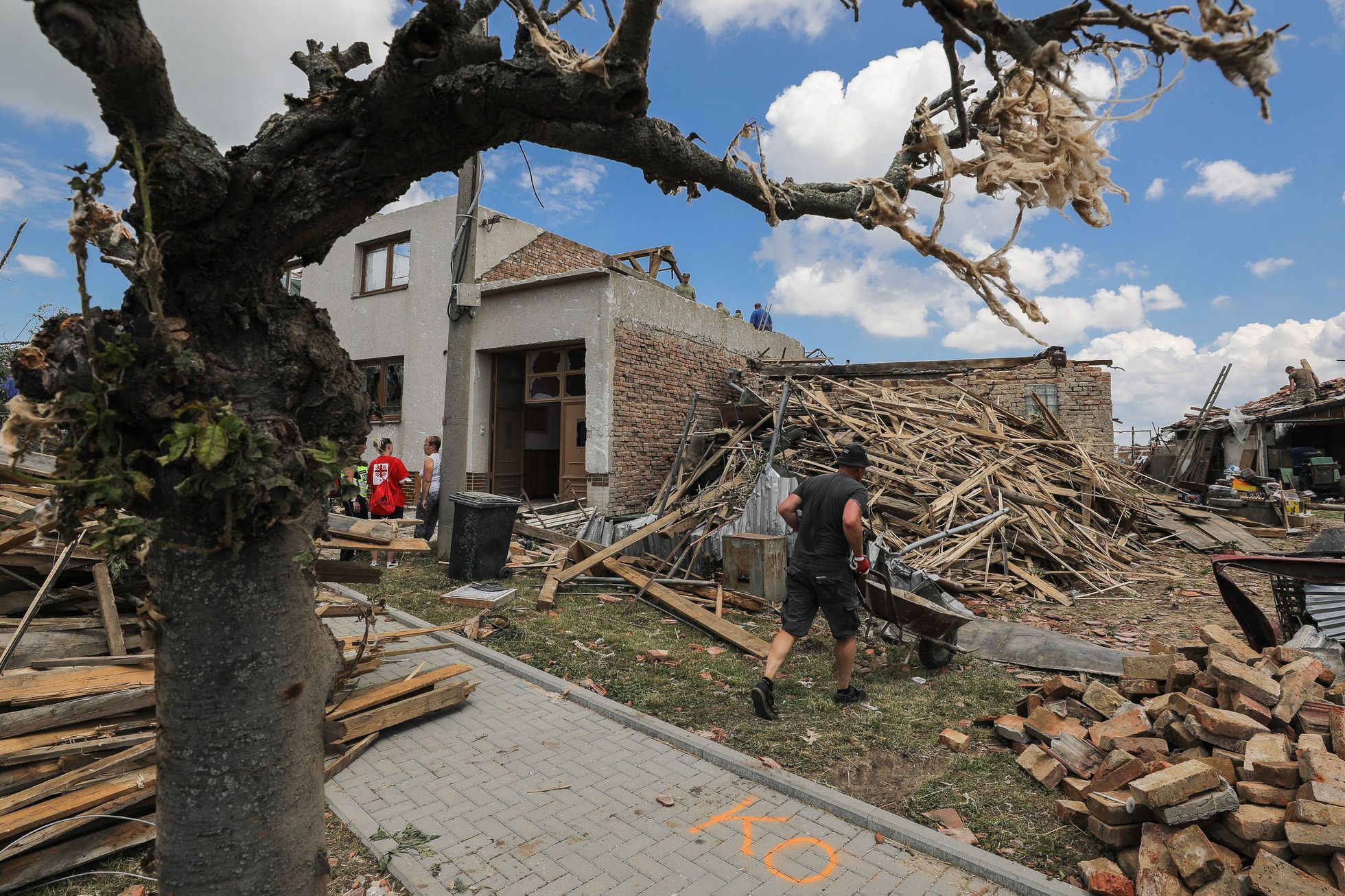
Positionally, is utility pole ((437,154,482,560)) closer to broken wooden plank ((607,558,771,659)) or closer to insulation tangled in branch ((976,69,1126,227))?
broken wooden plank ((607,558,771,659))

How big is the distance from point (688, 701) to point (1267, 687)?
3.64 m

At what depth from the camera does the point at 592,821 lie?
371cm

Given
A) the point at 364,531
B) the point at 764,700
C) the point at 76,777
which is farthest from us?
the point at 364,531

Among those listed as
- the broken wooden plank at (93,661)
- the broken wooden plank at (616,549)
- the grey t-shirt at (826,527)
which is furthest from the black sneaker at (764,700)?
the broken wooden plank at (616,549)

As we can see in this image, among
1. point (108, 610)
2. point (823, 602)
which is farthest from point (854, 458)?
point (108, 610)

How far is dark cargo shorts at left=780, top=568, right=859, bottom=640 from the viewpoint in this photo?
212 inches

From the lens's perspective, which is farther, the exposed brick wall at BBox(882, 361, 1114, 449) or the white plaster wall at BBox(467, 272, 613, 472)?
the exposed brick wall at BBox(882, 361, 1114, 449)

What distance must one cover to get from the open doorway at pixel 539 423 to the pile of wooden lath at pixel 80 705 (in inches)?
350

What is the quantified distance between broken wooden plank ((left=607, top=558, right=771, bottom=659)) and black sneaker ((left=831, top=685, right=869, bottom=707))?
1.09 meters

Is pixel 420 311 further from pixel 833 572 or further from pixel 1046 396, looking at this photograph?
pixel 1046 396

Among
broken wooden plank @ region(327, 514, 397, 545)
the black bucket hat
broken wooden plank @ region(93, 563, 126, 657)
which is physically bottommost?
broken wooden plank @ region(93, 563, 126, 657)

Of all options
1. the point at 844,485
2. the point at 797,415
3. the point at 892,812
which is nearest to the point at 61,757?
the point at 892,812

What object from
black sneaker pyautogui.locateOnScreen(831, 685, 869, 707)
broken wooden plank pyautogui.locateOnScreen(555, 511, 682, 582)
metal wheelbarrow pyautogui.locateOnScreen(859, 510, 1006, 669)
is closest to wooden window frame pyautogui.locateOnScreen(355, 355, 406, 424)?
broken wooden plank pyautogui.locateOnScreen(555, 511, 682, 582)

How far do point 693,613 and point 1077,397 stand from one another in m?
13.4
